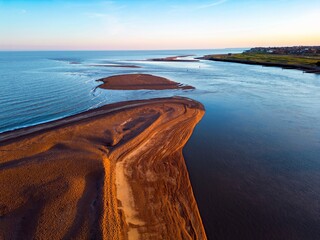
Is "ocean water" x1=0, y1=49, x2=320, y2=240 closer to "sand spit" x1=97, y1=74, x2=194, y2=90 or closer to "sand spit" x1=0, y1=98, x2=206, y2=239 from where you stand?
"sand spit" x1=0, y1=98, x2=206, y2=239

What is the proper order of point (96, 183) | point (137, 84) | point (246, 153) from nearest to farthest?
point (96, 183) → point (246, 153) → point (137, 84)

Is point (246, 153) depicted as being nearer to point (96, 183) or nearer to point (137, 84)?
point (96, 183)

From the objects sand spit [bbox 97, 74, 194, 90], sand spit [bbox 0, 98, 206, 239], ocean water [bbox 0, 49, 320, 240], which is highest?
sand spit [bbox 0, 98, 206, 239]

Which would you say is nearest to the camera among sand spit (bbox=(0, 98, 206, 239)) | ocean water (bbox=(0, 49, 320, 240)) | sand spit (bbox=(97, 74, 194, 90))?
sand spit (bbox=(0, 98, 206, 239))

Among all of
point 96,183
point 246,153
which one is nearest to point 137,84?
point 246,153

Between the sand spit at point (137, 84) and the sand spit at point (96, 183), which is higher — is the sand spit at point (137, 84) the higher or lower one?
the lower one

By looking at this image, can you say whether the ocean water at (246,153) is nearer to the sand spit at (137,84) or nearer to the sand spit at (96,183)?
the sand spit at (96,183)

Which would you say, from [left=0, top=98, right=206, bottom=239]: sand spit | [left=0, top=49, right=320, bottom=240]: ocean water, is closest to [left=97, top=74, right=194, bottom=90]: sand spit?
[left=0, top=49, right=320, bottom=240]: ocean water

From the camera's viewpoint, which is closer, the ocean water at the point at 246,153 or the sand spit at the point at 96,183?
the sand spit at the point at 96,183

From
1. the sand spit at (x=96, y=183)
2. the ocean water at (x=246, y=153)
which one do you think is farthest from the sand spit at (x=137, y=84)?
the sand spit at (x=96, y=183)
